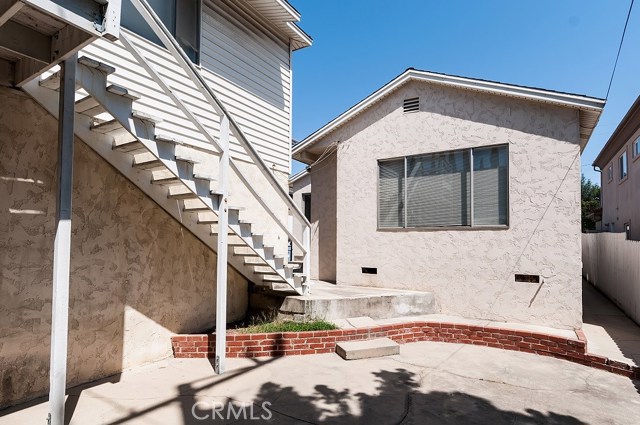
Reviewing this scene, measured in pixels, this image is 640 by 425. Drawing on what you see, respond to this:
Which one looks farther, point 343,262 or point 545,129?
point 343,262

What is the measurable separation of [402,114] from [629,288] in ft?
18.5

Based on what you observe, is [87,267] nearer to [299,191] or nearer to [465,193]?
[465,193]

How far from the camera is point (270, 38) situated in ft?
26.3

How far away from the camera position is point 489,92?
23.6ft

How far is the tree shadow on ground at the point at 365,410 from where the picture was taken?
12.2 feet

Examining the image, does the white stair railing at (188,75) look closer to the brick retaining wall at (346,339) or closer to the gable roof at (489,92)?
the brick retaining wall at (346,339)

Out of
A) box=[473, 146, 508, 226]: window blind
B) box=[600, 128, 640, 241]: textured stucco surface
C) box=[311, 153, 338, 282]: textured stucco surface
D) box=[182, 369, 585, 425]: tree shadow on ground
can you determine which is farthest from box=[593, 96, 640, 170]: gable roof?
box=[182, 369, 585, 425]: tree shadow on ground

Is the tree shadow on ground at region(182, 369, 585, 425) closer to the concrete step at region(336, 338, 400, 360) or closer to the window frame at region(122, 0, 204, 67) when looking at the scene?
the concrete step at region(336, 338, 400, 360)

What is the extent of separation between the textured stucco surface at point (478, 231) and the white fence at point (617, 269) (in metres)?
1.67

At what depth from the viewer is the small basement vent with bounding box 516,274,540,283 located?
22.2ft

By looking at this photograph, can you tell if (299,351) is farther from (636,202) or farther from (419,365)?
(636,202)

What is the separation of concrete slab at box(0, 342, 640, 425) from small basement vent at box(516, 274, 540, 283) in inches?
61.6

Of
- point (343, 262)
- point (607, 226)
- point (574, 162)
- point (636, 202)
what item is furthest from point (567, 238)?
point (607, 226)
